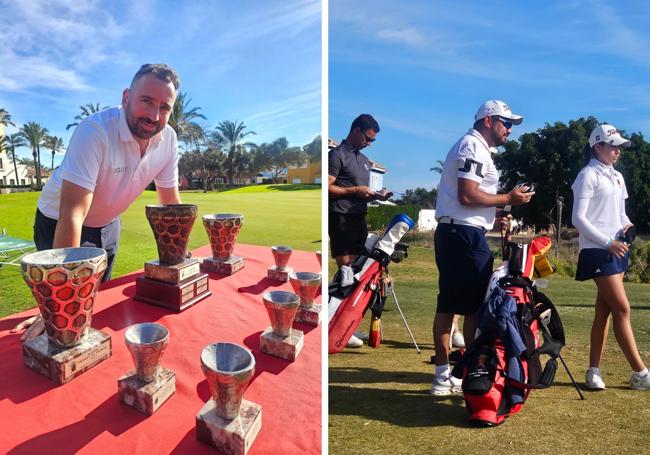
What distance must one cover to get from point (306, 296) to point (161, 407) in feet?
1.48

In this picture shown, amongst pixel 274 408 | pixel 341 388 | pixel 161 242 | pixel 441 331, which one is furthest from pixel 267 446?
pixel 441 331

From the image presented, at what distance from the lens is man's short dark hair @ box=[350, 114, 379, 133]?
6.67ft

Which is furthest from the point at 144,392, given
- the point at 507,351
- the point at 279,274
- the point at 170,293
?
the point at 507,351

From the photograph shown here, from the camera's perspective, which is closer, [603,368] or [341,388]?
[341,388]

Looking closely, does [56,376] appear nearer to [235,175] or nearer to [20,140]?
[20,140]

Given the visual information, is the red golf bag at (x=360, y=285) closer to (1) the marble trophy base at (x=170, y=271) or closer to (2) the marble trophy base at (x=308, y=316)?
(2) the marble trophy base at (x=308, y=316)

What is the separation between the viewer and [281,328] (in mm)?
876

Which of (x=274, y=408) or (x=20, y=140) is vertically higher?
(x=20, y=140)

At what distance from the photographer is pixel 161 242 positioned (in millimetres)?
1040

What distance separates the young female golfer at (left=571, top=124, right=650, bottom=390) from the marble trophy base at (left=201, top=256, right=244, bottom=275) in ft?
4.31

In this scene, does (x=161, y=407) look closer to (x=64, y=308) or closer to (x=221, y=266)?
(x=64, y=308)

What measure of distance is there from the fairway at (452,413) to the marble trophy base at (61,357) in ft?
1.98

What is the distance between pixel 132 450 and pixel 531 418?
1156mm

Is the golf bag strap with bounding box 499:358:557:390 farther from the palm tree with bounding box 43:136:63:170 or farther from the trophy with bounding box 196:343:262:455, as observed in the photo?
the palm tree with bounding box 43:136:63:170
